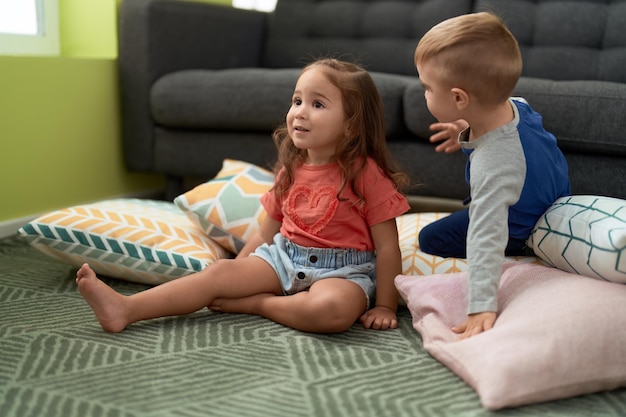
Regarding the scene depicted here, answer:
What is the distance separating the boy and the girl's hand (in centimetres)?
17

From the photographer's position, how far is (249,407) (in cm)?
104

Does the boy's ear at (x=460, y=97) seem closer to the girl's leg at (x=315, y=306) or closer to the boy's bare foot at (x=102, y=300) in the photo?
the girl's leg at (x=315, y=306)

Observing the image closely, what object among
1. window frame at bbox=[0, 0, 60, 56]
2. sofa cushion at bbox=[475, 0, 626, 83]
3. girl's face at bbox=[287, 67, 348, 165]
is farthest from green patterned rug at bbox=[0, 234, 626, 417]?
sofa cushion at bbox=[475, 0, 626, 83]

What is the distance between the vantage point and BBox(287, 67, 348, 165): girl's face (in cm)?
144

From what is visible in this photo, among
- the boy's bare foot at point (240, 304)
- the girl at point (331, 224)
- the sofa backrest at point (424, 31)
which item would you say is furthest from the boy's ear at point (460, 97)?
the sofa backrest at point (424, 31)

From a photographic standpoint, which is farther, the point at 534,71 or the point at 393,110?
the point at 534,71

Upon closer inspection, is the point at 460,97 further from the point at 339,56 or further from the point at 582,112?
the point at 339,56

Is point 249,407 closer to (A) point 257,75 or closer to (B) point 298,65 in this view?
(A) point 257,75

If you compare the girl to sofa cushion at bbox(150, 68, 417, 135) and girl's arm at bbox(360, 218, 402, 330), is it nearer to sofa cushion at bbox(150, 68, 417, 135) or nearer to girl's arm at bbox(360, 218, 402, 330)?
girl's arm at bbox(360, 218, 402, 330)

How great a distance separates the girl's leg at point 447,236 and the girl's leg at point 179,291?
37cm

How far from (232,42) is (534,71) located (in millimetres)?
1148

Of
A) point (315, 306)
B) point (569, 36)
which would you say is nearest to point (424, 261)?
point (315, 306)

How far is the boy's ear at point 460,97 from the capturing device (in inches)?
49.8

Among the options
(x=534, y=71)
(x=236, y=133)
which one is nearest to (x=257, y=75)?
(x=236, y=133)
